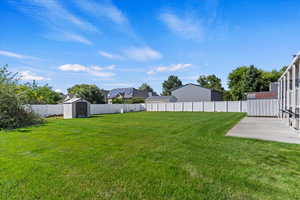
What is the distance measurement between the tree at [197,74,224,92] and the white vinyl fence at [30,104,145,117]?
78.5 feet

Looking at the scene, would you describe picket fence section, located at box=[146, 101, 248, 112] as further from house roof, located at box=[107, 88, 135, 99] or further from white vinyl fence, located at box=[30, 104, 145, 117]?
house roof, located at box=[107, 88, 135, 99]

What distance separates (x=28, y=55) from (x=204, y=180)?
1472cm

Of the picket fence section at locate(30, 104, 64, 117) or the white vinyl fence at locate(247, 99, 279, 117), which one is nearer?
the white vinyl fence at locate(247, 99, 279, 117)

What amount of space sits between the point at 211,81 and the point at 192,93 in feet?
50.1

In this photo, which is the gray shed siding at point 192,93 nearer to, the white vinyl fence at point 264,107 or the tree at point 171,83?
the white vinyl fence at point 264,107

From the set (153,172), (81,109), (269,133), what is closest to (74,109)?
(81,109)

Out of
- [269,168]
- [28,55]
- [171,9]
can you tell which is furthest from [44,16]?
[269,168]

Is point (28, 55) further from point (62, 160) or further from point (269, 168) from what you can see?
point (269, 168)

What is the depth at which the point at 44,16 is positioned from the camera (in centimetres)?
784

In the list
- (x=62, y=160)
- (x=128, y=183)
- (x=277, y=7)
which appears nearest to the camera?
(x=128, y=183)

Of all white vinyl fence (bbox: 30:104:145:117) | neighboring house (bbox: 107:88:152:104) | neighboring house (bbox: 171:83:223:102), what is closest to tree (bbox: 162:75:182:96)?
neighboring house (bbox: 107:88:152:104)

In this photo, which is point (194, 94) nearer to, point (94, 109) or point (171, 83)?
point (94, 109)

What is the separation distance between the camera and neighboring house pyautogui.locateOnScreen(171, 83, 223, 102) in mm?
27905

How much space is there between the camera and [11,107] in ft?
28.1
